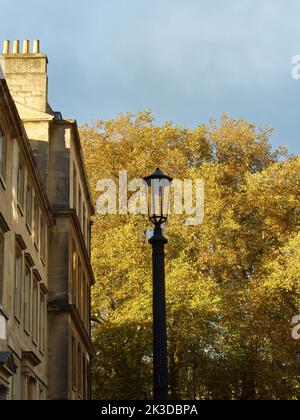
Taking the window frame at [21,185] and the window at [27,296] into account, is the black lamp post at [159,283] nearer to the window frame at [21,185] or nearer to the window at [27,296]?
the window frame at [21,185]

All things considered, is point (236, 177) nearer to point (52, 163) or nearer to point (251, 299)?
point (251, 299)

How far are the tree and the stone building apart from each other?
1.94 m

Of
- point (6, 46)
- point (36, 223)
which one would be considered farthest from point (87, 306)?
point (36, 223)

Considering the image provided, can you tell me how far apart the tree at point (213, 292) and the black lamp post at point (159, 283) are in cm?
3071

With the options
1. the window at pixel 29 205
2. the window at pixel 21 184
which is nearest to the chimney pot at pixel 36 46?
the window at pixel 29 205

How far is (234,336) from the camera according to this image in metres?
45.7

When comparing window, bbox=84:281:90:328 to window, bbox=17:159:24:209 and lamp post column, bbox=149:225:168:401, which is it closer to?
window, bbox=17:159:24:209

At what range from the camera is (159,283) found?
13.1 m

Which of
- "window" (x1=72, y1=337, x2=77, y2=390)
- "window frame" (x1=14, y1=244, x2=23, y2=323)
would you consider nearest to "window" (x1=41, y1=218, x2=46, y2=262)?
"window" (x1=72, y1=337, x2=77, y2=390)

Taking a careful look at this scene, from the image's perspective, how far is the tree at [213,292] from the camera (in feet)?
148

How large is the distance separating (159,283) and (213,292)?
33242mm

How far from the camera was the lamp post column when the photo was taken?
12.3m
